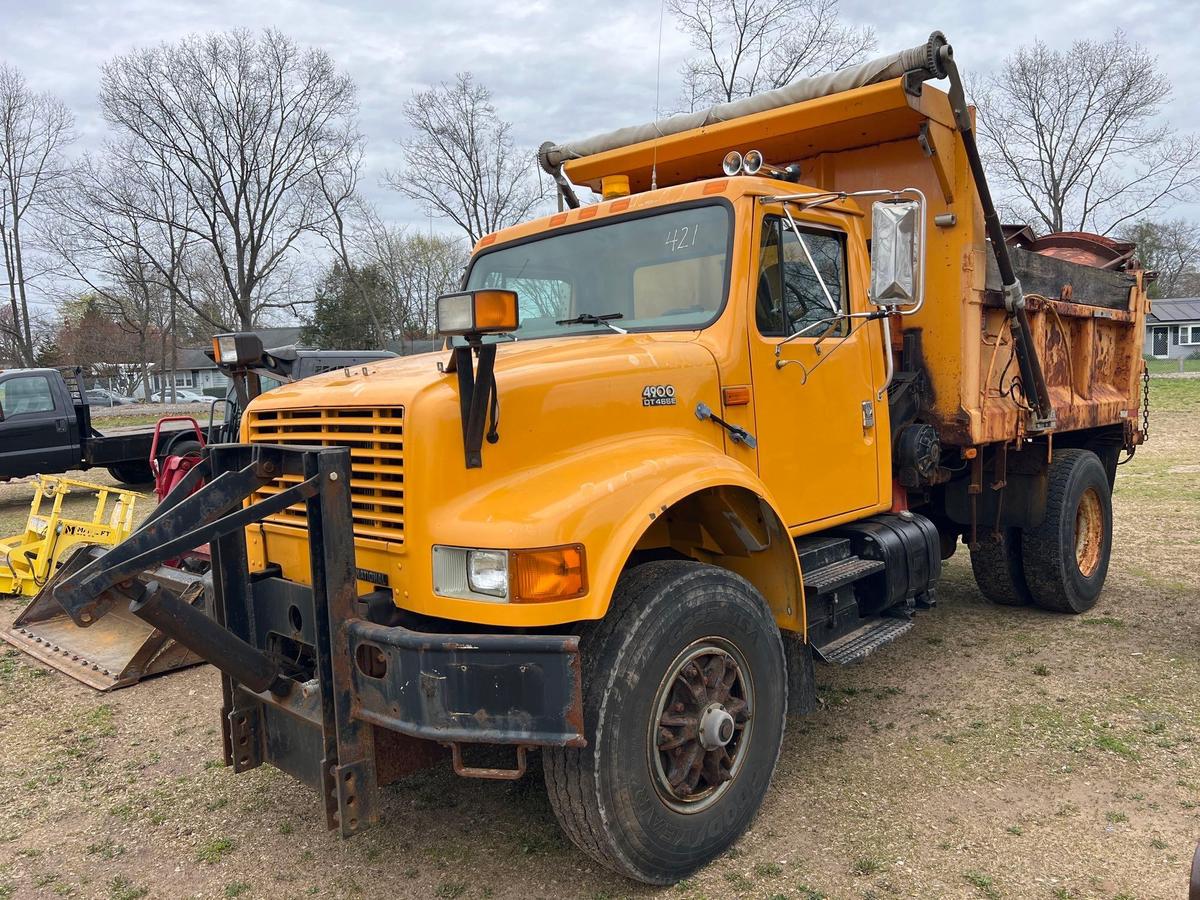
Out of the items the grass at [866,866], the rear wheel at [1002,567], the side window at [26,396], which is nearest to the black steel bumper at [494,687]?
the grass at [866,866]

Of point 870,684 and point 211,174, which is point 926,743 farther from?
point 211,174

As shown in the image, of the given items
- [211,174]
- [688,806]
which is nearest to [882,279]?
[688,806]

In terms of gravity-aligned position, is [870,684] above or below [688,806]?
below

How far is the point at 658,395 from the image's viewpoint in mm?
3340

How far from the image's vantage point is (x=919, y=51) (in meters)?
4.18

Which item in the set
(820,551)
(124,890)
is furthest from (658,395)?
(124,890)

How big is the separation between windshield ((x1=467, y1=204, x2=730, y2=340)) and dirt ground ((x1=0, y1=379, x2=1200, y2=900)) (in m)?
2.08

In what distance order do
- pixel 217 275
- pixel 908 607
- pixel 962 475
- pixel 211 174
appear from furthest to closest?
pixel 217 275
pixel 211 174
pixel 962 475
pixel 908 607

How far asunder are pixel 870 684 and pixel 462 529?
10.6 ft

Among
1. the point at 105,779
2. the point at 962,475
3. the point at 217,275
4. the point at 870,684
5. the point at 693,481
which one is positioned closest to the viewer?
the point at 693,481

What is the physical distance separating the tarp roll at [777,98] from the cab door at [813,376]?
836 millimetres

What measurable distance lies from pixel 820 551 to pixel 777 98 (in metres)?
2.45

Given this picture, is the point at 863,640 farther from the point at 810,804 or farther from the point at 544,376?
the point at 544,376

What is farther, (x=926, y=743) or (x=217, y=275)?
(x=217, y=275)
